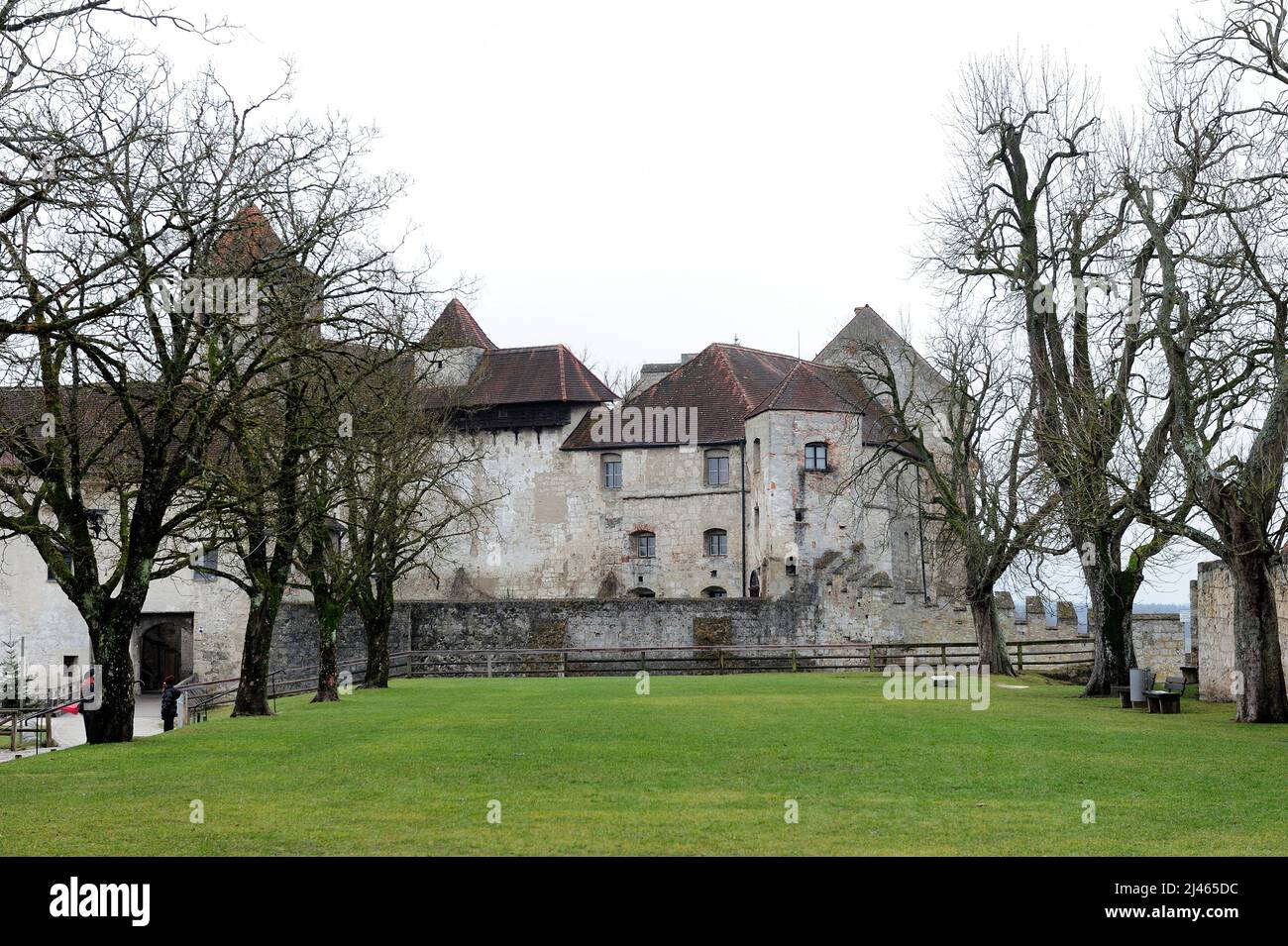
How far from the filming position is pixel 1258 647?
74.5 ft

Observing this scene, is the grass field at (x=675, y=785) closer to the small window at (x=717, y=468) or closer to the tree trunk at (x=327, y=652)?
the tree trunk at (x=327, y=652)

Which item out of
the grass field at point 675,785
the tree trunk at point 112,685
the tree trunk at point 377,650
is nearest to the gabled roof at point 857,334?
the tree trunk at point 377,650

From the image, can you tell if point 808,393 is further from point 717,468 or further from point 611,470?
point 611,470

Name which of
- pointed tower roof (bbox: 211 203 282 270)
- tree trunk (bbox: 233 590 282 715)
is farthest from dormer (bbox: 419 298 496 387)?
pointed tower roof (bbox: 211 203 282 270)

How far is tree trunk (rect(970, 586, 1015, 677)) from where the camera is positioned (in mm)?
37281

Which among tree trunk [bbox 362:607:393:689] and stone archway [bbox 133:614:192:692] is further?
stone archway [bbox 133:614:192:692]

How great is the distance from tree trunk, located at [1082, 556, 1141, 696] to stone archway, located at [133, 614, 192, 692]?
41.1m

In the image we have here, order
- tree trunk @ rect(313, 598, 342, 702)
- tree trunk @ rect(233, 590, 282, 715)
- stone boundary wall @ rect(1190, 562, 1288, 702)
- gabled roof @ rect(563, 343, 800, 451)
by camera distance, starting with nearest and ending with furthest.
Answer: tree trunk @ rect(233, 590, 282, 715) < stone boundary wall @ rect(1190, 562, 1288, 702) < tree trunk @ rect(313, 598, 342, 702) < gabled roof @ rect(563, 343, 800, 451)

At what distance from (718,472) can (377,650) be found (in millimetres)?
23624

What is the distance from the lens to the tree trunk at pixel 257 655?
2712 cm

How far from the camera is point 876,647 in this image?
146 feet

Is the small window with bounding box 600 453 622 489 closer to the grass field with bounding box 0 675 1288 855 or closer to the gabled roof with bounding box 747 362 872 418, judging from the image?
the gabled roof with bounding box 747 362 872 418
